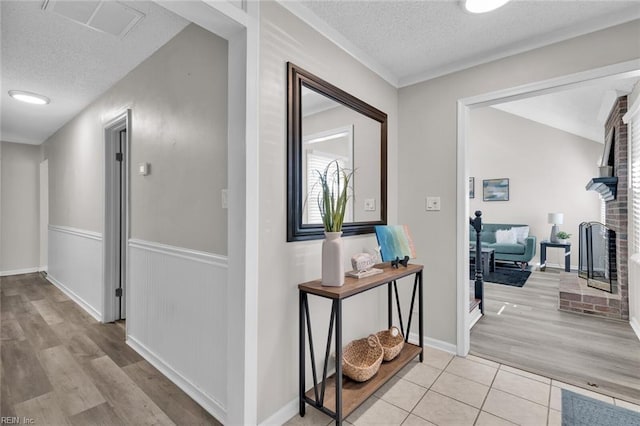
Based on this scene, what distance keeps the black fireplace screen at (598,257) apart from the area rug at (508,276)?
33.9 inches

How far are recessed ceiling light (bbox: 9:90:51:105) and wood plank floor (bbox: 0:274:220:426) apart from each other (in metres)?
2.32

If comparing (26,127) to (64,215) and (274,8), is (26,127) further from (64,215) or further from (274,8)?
(274,8)

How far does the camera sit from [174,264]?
210cm

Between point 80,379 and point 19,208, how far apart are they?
5.02 meters

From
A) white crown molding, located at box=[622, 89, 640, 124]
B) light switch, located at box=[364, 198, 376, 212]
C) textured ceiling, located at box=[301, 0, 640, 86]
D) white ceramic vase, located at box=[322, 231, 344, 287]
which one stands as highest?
textured ceiling, located at box=[301, 0, 640, 86]

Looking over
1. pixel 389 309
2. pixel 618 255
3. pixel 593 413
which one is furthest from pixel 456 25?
pixel 618 255

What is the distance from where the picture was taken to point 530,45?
214 cm

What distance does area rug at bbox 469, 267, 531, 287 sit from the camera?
491 centimetres

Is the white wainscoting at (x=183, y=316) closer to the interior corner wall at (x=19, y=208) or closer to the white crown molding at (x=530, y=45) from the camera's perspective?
the white crown molding at (x=530, y=45)

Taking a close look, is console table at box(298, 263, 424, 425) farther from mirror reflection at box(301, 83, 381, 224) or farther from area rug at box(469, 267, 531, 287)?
area rug at box(469, 267, 531, 287)

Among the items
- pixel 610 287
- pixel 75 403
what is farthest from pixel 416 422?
pixel 610 287

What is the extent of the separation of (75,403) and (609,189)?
5034 mm

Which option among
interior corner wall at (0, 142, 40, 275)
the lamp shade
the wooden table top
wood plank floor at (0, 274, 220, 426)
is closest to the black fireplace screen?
the lamp shade

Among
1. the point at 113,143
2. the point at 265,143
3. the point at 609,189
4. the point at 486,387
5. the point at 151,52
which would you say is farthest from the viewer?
the point at 609,189
